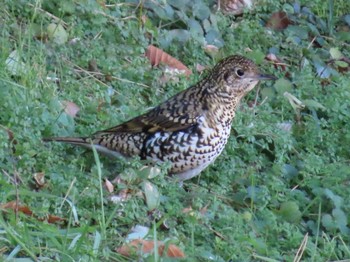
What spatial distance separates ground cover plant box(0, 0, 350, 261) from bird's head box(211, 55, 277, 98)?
51 centimetres

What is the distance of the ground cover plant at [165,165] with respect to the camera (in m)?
6.71

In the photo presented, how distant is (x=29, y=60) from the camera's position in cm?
852

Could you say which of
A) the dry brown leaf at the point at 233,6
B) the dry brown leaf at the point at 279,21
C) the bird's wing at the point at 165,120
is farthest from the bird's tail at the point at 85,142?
the dry brown leaf at the point at 279,21

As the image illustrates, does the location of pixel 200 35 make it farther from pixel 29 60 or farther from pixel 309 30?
pixel 29 60

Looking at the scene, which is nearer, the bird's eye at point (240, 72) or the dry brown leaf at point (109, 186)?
the dry brown leaf at point (109, 186)

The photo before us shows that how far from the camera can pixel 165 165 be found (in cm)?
759

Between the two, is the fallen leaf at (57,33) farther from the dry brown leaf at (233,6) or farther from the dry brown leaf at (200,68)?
the dry brown leaf at (233,6)

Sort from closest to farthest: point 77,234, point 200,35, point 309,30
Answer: point 77,234 < point 200,35 < point 309,30

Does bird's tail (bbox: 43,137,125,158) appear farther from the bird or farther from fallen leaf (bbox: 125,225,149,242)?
fallen leaf (bbox: 125,225,149,242)

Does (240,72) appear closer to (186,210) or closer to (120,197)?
(186,210)

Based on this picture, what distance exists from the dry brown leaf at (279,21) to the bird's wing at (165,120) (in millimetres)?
3256

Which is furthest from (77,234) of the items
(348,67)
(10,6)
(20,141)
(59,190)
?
(348,67)

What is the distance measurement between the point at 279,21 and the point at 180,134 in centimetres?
357

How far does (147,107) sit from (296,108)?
1.26 m
